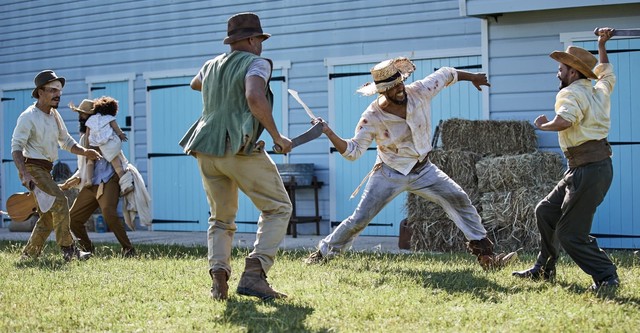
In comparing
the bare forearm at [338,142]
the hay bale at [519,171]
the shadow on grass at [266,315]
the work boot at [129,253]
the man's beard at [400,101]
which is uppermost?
the man's beard at [400,101]

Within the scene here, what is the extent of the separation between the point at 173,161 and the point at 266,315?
28.9ft

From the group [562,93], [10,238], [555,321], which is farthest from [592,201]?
[10,238]

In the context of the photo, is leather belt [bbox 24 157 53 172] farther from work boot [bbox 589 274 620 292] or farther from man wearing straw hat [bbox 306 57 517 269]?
work boot [bbox 589 274 620 292]

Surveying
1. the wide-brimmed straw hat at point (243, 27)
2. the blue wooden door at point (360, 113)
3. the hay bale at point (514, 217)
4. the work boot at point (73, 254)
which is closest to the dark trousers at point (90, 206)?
the work boot at point (73, 254)

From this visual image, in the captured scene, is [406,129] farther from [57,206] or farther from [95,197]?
[95,197]

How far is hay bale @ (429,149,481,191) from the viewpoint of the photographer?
35.9ft

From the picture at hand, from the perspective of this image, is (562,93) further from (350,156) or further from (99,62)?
(99,62)

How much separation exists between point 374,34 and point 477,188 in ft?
9.87

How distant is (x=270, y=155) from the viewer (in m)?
13.9

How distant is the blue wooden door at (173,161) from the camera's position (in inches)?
574

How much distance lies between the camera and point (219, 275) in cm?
686

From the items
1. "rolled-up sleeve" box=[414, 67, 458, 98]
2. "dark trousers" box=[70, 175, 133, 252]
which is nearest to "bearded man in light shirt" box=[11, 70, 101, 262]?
"dark trousers" box=[70, 175, 133, 252]

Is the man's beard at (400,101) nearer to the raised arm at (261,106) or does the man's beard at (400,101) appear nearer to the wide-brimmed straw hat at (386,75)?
the wide-brimmed straw hat at (386,75)

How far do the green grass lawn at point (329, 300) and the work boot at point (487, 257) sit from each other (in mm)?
132
